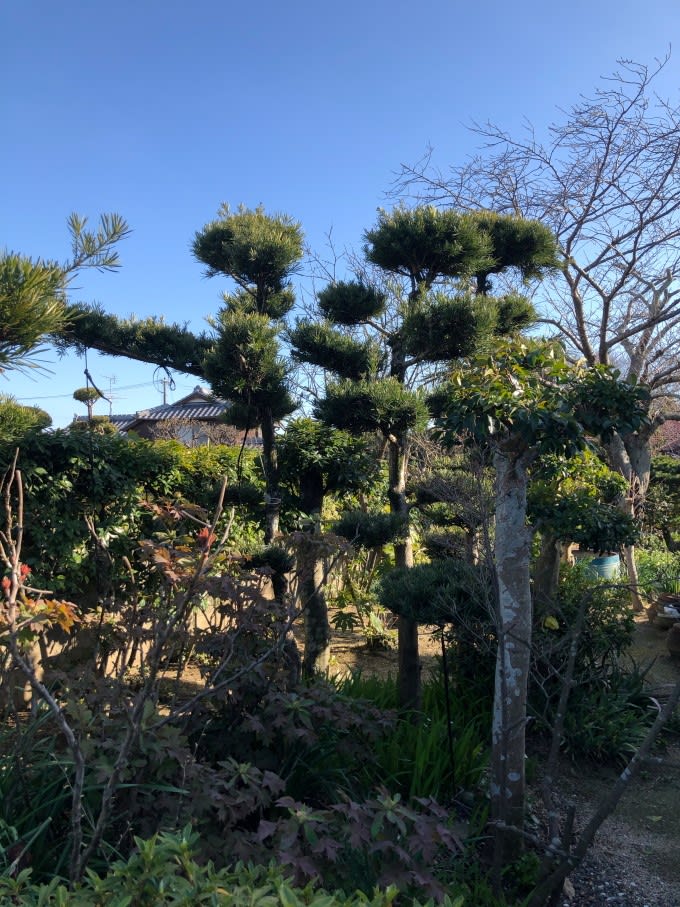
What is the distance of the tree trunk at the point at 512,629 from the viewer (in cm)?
266

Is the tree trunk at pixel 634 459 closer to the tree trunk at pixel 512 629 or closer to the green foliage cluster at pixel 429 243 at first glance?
the green foliage cluster at pixel 429 243

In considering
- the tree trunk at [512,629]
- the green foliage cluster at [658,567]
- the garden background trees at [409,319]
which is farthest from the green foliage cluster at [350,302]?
the green foliage cluster at [658,567]

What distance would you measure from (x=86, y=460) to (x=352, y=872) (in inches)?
125

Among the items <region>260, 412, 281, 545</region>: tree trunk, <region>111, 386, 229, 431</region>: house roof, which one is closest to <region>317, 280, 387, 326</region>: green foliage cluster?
<region>260, 412, 281, 545</region>: tree trunk

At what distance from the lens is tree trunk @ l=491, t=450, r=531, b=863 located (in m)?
2.66

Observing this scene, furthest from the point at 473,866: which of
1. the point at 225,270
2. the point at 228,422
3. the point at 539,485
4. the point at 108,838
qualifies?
the point at 225,270

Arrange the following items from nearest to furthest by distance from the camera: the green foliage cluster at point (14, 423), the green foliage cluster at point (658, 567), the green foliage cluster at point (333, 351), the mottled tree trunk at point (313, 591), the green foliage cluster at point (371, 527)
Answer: the mottled tree trunk at point (313, 591) < the green foliage cluster at point (14, 423) < the green foliage cluster at point (371, 527) < the green foliage cluster at point (333, 351) < the green foliage cluster at point (658, 567)

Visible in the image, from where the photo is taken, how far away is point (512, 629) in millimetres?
2666

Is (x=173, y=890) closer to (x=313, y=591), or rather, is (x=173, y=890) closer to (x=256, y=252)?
(x=313, y=591)

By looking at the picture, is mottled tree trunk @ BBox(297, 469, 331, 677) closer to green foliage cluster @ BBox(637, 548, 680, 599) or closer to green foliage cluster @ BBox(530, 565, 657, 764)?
green foliage cluster @ BBox(530, 565, 657, 764)

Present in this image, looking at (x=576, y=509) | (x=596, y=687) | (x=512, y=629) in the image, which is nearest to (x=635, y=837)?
(x=596, y=687)

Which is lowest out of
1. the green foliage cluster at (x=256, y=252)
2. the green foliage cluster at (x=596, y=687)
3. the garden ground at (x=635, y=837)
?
the garden ground at (x=635, y=837)

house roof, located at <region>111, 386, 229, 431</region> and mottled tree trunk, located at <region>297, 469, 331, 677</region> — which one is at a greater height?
house roof, located at <region>111, 386, 229, 431</region>

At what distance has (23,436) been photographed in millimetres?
4055
